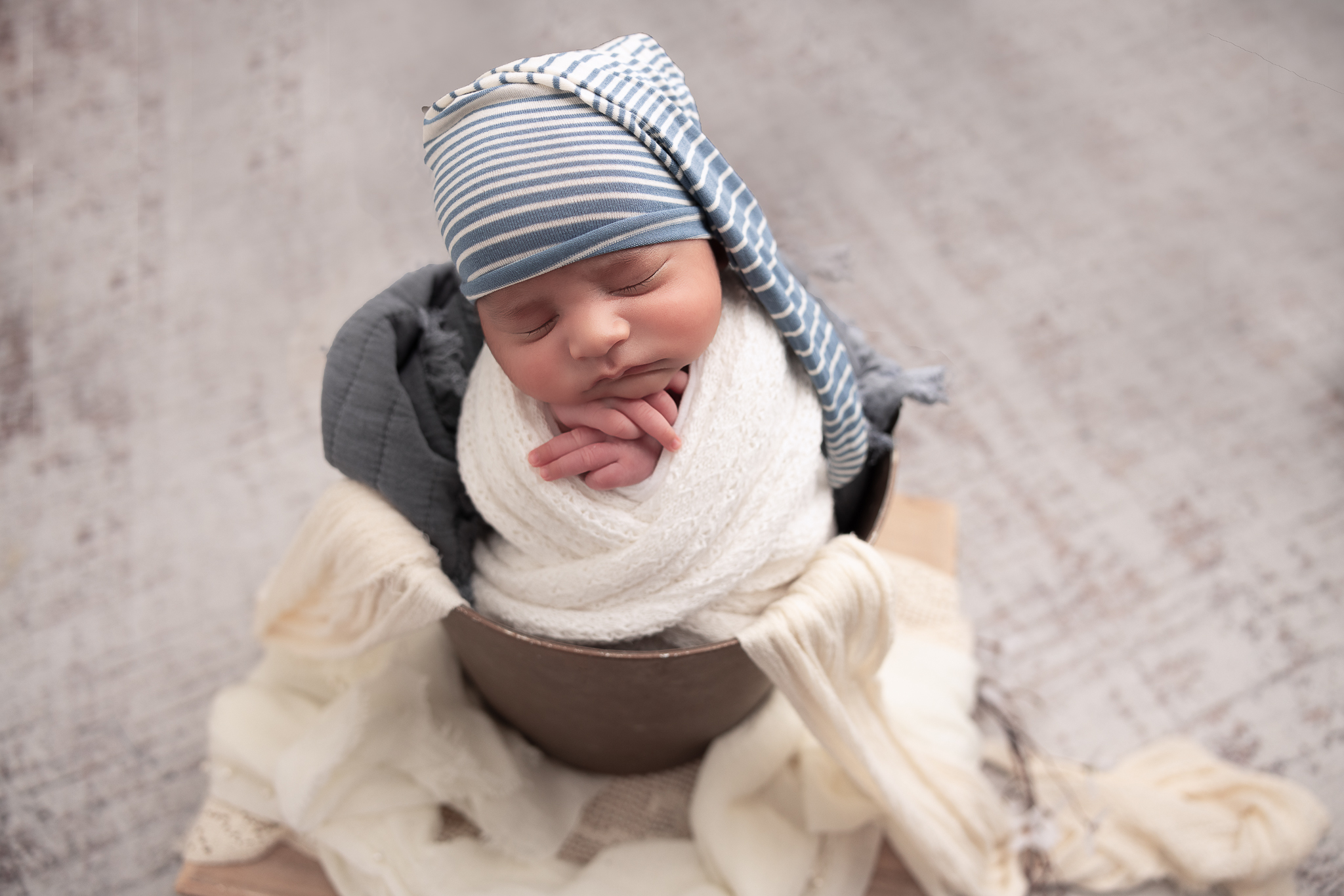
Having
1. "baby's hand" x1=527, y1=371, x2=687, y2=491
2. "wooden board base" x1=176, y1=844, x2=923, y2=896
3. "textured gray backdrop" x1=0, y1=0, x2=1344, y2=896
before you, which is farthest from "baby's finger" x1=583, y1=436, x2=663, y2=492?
"wooden board base" x1=176, y1=844, x2=923, y2=896

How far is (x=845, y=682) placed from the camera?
639mm

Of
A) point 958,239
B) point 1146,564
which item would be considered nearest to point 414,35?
point 958,239

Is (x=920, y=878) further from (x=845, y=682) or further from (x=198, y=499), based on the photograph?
(x=198, y=499)

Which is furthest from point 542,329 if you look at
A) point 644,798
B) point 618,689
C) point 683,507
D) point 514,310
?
point 644,798

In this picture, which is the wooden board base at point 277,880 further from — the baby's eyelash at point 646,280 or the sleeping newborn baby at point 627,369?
the baby's eyelash at point 646,280

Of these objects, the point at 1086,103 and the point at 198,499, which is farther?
the point at 1086,103

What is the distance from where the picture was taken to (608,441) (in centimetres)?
56

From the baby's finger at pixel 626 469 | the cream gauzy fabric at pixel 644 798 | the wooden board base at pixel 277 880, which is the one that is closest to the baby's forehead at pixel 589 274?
the baby's finger at pixel 626 469

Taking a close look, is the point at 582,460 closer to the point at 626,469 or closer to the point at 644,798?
the point at 626,469

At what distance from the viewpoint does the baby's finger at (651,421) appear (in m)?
0.54

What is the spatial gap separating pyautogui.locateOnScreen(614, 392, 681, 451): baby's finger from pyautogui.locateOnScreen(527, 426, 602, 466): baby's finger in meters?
0.03

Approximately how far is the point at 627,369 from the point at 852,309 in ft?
2.30

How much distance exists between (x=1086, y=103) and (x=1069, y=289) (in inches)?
12.4

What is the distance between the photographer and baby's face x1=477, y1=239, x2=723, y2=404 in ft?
1.64
